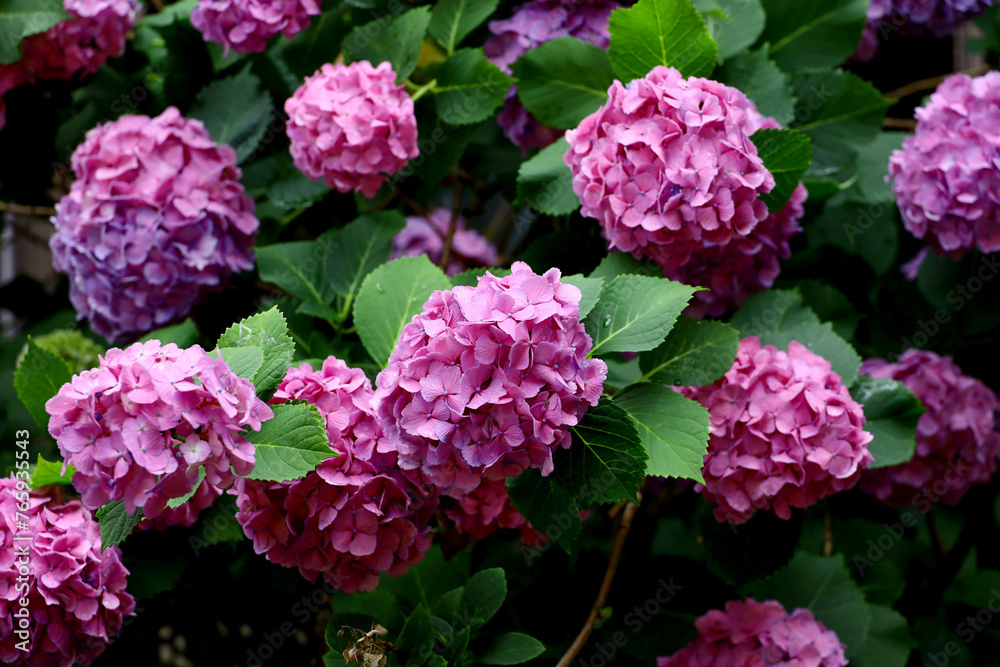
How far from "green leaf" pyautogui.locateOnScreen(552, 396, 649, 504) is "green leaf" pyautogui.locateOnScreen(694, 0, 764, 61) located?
0.58 meters

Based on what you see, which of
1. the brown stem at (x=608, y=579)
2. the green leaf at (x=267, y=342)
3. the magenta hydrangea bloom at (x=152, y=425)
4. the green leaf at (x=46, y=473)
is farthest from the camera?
the brown stem at (x=608, y=579)

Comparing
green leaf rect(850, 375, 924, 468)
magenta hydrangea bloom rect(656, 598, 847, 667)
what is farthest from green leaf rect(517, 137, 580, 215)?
magenta hydrangea bloom rect(656, 598, 847, 667)

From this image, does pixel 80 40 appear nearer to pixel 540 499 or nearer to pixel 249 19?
pixel 249 19

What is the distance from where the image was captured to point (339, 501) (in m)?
0.70

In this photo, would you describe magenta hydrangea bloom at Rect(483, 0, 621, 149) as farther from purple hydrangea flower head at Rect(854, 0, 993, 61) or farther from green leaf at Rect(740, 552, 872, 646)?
green leaf at Rect(740, 552, 872, 646)

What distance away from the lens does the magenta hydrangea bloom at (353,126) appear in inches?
37.3

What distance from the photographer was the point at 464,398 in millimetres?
608

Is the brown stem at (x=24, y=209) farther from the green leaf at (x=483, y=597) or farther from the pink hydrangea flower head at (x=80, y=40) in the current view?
the green leaf at (x=483, y=597)

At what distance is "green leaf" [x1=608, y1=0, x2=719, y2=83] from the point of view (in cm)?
84

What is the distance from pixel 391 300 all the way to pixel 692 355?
1.07 ft

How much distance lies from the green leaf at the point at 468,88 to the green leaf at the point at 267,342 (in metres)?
0.44

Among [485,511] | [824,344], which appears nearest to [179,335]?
[485,511]

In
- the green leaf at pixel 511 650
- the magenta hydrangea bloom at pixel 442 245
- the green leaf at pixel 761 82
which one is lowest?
the magenta hydrangea bloom at pixel 442 245

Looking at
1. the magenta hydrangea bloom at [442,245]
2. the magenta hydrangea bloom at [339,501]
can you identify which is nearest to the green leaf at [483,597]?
the magenta hydrangea bloom at [339,501]
